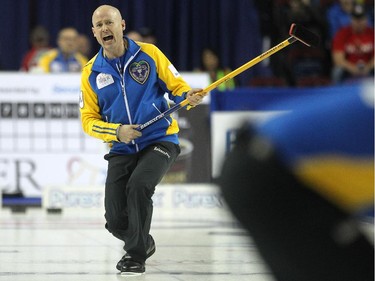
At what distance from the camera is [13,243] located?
739 centimetres

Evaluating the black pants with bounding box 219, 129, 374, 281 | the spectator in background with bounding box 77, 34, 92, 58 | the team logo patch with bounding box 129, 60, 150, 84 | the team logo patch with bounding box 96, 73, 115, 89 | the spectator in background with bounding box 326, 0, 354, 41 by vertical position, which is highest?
the spectator in background with bounding box 326, 0, 354, 41

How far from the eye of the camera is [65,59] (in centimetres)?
1149

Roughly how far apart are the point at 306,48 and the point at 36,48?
4.07 meters

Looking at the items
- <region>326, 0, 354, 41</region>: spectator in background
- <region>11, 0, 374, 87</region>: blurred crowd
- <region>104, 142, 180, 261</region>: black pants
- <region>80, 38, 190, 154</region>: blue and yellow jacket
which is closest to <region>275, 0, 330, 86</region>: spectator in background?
<region>11, 0, 374, 87</region>: blurred crowd

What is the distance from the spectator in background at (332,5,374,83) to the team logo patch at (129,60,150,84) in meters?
6.99

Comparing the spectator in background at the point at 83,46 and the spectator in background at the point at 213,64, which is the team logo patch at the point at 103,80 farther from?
the spectator in background at the point at 213,64

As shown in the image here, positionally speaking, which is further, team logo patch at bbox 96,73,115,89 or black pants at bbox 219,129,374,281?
team logo patch at bbox 96,73,115,89

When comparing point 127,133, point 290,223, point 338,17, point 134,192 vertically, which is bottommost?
point 134,192

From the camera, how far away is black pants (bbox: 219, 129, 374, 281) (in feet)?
5.63

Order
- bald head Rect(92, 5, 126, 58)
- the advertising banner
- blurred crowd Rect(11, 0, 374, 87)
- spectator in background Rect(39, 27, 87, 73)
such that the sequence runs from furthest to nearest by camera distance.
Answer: blurred crowd Rect(11, 0, 374, 87)
spectator in background Rect(39, 27, 87, 73)
the advertising banner
bald head Rect(92, 5, 126, 58)

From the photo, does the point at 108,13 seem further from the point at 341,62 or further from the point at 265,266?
the point at 341,62

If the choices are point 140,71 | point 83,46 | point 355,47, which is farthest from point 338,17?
point 140,71

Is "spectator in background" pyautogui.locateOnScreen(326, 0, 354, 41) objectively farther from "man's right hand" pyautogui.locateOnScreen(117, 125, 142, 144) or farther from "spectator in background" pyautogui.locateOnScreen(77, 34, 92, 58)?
"man's right hand" pyautogui.locateOnScreen(117, 125, 142, 144)

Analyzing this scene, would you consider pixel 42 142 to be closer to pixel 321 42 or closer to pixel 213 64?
pixel 213 64
